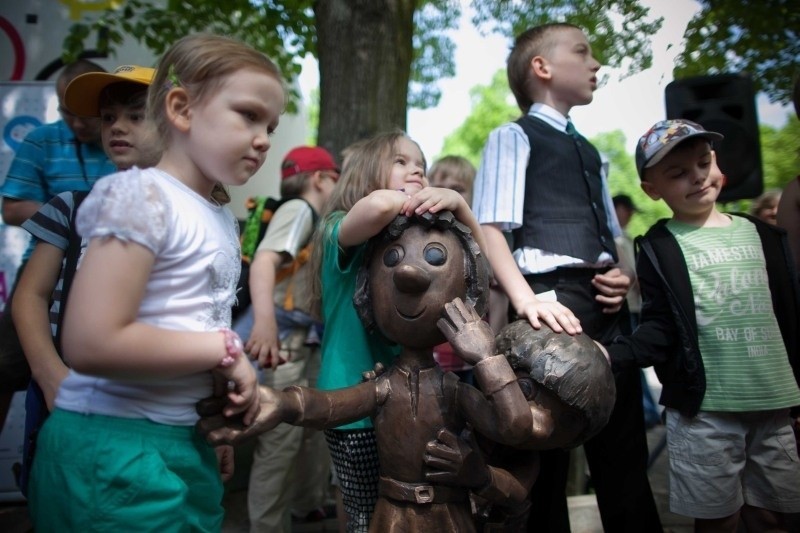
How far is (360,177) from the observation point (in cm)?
239

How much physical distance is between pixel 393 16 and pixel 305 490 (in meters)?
3.10

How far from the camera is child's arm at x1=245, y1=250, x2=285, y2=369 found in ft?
8.71

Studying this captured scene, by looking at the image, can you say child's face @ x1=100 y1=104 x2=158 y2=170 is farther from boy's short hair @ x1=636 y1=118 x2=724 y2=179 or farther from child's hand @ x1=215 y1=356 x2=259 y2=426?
boy's short hair @ x1=636 y1=118 x2=724 y2=179

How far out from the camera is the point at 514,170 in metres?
2.39

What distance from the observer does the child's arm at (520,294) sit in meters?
1.99

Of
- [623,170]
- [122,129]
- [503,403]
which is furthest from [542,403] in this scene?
[623,170]

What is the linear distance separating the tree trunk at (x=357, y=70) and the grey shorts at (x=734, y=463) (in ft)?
8.95

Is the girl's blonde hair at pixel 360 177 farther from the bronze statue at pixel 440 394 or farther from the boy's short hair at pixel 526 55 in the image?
the boy's short hair at pixel 526 55

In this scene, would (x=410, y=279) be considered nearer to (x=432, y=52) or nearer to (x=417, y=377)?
(x=417, y=377)

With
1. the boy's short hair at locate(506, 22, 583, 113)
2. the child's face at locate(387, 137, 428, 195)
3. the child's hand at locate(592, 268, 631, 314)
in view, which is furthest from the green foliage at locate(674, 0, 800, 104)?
the child's face at locate(387, 137, 428, 195)

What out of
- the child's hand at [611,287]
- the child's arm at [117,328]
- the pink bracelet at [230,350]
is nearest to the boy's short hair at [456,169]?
the child's hand at [611,287]

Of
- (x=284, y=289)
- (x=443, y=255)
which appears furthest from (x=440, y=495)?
(x=284, y=289)

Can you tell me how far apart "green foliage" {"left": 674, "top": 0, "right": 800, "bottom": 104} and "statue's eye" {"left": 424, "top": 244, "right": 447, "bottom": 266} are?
12.0ft

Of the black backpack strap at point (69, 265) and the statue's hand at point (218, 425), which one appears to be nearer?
the statue's hand at point (218, 425)
